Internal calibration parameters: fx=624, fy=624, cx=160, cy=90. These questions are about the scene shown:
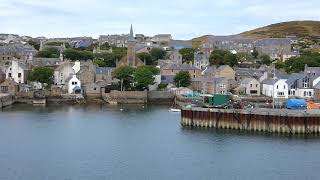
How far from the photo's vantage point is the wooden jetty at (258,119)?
151 ft

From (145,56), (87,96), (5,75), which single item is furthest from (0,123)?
(145,56)

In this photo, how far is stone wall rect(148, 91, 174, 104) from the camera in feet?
237

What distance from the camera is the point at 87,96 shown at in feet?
238

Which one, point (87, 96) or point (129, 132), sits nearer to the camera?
point (129, 132)

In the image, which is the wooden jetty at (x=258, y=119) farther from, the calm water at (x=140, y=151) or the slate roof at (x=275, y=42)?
the slate roof at (x=275, y=42)

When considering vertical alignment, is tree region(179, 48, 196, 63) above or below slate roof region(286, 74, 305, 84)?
above

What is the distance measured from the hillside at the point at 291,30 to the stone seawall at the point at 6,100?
105041 mm

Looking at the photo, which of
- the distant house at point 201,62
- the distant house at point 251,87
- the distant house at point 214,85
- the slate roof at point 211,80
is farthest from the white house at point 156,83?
the distant house at point 201,62

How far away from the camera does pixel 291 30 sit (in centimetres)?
17825

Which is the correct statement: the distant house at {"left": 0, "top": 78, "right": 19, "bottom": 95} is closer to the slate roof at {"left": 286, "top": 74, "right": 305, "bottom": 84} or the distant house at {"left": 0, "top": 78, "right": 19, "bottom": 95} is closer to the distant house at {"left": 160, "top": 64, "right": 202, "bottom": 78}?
the distant house at {"left": 160, "top": 64, "right": 202, "bottom": 78}

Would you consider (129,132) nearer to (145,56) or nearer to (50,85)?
(50,85)

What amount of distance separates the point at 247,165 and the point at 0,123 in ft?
79.6

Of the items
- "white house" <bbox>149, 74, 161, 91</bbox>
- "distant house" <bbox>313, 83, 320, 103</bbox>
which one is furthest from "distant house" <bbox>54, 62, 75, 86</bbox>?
"distant house" <bbox>313, 83, 320, 103</bbox>

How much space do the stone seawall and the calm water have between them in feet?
34.1
